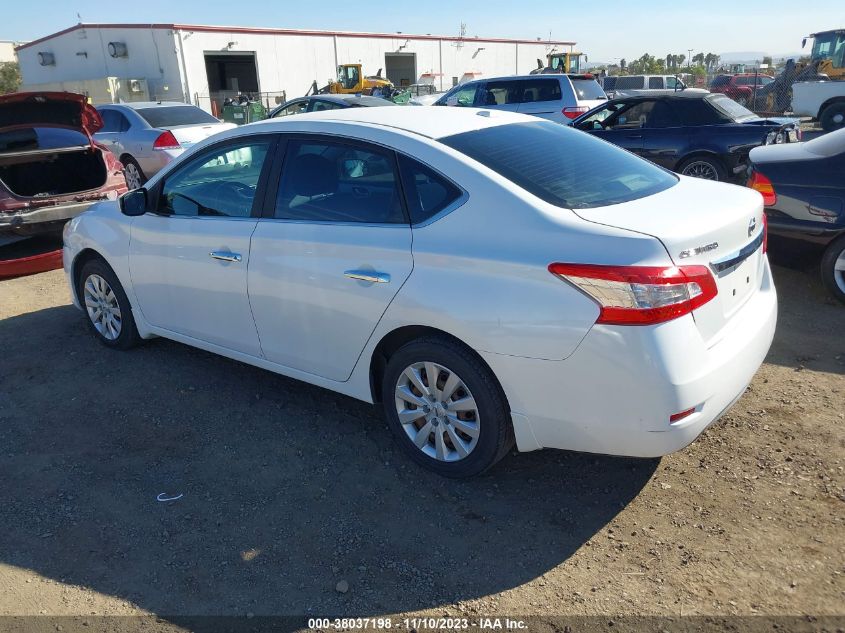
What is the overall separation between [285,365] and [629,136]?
7.66 metres

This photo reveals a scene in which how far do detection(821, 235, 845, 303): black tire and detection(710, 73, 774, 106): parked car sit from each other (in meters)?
20.4

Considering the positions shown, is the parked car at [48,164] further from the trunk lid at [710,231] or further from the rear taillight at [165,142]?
the trunk lid at [710,231]

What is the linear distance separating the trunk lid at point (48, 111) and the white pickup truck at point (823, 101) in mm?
18149

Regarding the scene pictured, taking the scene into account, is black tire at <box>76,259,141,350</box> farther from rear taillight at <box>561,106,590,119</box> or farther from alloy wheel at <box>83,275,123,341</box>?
rear taillight at <box>561,106,590,119</box>

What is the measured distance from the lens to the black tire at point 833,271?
214 inches

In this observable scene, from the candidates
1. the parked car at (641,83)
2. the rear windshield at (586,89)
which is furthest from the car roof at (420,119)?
the parked car at (641,83)

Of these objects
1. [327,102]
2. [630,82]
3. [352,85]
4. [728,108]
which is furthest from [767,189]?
[352,85]

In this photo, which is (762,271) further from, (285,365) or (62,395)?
(62,395)

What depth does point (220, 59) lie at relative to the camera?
150 feet

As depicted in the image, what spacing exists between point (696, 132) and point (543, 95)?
5.48m

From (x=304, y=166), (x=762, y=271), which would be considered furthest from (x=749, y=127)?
(x=304, y=166)

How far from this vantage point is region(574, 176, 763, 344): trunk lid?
277 cm

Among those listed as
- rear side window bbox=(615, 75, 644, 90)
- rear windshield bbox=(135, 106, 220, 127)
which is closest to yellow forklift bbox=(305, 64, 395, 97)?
rear side window bbox=(615, 75, 644, 90)

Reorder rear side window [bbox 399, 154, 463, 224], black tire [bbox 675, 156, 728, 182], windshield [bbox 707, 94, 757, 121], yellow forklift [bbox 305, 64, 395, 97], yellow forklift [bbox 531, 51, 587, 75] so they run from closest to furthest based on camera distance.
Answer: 1. rear side window [bbox 399, 154, 463, 224]
2. black tire [bbox 675, 156, 728, 182]
3. windshield [bbox 707, 94, 757, 121]
4. yellow forklift [bbox 305, 64, 395, 97]
5. yellow forklift [bbox 531, 51, 587, 75]
